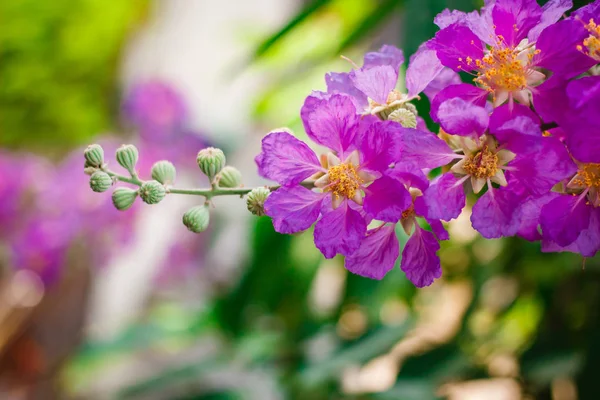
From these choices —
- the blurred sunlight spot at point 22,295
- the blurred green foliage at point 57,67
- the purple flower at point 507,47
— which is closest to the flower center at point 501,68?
the purple flower at point 507,47

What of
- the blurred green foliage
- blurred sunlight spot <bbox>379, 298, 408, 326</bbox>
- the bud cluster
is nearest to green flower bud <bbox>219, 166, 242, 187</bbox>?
the bud cluster

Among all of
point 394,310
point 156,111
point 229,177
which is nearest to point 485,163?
point 229,177

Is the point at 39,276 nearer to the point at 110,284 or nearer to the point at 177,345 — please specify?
the point at 177,345

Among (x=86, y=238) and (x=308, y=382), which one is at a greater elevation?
(x=86, y=238)

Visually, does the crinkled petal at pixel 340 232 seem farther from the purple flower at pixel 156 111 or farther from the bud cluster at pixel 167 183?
the purple flower at pixel 156 111

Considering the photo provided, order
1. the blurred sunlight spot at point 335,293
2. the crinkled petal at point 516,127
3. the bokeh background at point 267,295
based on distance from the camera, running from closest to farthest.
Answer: the crinkled petal at point 516,127 → the bokeh background at point 267,295 → the blurred sunlight spot at point 335,293

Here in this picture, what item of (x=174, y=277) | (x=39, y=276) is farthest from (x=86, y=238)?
(x=174, y=277)
